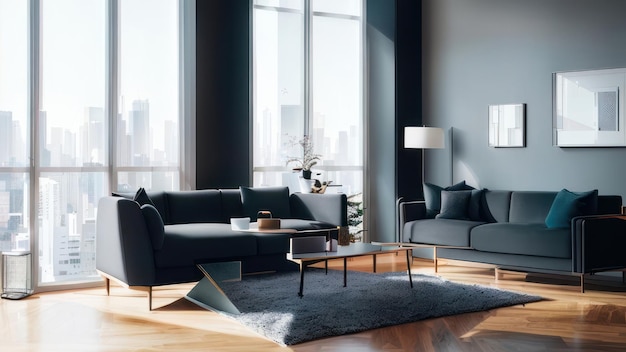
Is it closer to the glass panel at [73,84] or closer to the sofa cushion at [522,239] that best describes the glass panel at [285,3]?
the glass panel at [73,84]

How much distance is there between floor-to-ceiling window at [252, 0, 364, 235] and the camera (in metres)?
8.30

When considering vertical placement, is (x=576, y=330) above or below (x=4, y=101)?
below

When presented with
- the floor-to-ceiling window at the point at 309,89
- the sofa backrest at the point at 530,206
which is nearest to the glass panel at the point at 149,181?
the floor-to-ceiling window at the point at 309,89

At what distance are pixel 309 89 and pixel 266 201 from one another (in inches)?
72.9

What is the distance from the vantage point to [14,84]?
643 centimetres

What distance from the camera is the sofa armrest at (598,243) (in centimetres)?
618

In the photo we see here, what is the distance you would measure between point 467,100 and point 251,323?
176 inches

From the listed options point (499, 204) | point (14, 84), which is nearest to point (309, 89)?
point (499, 204)

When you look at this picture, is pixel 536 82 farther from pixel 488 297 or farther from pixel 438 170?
pixel 488 297

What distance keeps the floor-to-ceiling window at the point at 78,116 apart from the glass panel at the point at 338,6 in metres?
1.96

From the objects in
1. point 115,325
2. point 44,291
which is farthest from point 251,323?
point 44,291

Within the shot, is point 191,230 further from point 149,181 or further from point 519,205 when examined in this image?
point 519,205

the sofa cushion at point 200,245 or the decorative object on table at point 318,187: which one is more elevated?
the decorative object on table at point 318,187

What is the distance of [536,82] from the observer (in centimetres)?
776
